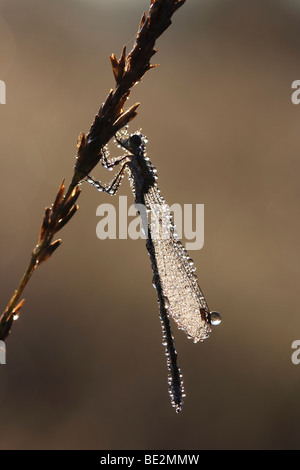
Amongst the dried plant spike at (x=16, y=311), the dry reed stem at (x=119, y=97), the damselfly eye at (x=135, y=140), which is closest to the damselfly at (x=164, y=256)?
the damselfly eye at (x=135, y=140)

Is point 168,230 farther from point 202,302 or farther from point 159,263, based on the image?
point 202,302

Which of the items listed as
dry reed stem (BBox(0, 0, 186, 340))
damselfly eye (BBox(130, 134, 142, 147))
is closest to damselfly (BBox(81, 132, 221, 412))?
damselfly eye (BBox(130, 134, 142, 147))

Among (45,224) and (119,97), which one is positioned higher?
(119,97)

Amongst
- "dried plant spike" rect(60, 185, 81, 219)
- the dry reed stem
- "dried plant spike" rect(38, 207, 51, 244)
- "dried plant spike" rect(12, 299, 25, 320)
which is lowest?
"dried plant spike" rect(12, 299, 25, 320)

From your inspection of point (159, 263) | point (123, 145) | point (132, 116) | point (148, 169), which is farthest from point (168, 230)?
point (132, 116)

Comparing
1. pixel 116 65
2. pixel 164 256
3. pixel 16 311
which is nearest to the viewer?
pixel 16 311

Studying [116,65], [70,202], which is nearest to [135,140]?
[116,65]

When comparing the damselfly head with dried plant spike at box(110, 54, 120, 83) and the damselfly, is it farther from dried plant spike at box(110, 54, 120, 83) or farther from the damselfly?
dried plant spike at box(110, 54, 120, 83)

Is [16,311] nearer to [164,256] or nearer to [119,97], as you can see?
[119,97]
